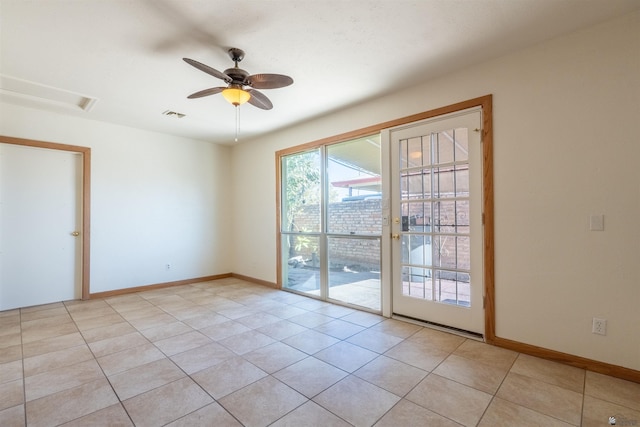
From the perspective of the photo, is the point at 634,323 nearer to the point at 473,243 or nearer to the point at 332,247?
the point at 473,243

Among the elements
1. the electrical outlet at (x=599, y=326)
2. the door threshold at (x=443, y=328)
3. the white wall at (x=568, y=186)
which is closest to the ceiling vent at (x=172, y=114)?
the white wall at (x=568, y=186)

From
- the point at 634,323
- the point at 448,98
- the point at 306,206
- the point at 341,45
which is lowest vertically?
the point at 634,323

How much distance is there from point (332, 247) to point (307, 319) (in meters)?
1.14

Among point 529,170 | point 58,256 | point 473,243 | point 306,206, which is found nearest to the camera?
point 529,170

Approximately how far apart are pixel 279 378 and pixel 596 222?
2691mm

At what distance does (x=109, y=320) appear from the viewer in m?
3.44

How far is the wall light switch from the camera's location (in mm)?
2234

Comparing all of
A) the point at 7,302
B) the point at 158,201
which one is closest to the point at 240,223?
the point at 158,201

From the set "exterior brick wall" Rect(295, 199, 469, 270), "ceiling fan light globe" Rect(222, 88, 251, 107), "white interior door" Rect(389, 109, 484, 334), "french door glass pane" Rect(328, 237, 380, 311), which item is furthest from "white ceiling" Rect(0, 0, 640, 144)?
"french door glass pane" Rect(328, 237, 380, 311)

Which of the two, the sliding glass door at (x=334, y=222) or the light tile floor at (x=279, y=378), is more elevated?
the sliding glass door at (x=334, y=222)

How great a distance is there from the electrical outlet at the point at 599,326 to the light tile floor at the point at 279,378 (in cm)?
32

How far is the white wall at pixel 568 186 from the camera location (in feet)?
7.03

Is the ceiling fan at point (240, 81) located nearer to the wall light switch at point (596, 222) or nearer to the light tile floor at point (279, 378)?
the light tile floor at point (279, 378)

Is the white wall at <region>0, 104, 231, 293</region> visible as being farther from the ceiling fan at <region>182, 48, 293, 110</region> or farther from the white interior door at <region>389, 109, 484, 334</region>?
the white interior door at <region>389, 109, 484, 334</region>
